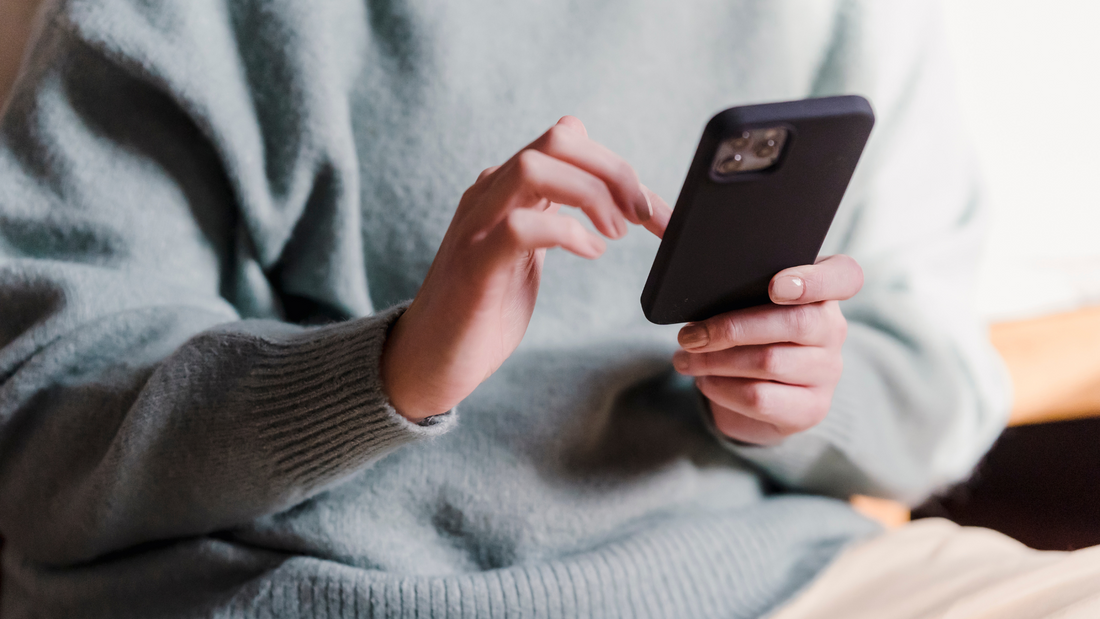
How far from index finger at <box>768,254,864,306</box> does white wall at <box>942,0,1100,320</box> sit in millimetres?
553

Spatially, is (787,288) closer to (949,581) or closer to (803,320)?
(803,320)

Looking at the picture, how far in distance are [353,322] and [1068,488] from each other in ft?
2.29

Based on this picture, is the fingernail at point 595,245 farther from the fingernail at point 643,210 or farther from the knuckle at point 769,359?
the knuckle at point 769,359

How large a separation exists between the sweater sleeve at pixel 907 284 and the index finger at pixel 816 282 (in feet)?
0.68

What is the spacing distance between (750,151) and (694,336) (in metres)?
0.12

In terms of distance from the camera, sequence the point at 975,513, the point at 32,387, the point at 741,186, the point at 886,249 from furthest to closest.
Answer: the point at 975,513
the point at 886,249
the point at 32,387
the point at 741,186

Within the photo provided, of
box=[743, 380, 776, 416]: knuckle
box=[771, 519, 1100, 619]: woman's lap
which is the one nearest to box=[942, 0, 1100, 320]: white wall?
box=[771, 519, 1100, 619]: woman's lap

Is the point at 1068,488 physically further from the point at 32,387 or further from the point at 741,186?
the point at 32,387

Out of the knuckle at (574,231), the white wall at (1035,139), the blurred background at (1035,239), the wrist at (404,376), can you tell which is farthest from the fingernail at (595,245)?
the white wall at (1035,139)

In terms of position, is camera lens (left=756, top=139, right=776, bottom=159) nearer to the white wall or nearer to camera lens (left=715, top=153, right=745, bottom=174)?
camera lens (left=715, top=153, right=745, bottom=174)

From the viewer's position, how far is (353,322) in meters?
0.39

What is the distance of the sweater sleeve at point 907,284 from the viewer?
60 cm

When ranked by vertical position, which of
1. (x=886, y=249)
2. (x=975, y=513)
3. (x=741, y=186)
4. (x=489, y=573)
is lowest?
(x=975, y=513)

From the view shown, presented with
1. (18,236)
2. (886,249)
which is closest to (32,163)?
(18,236)
